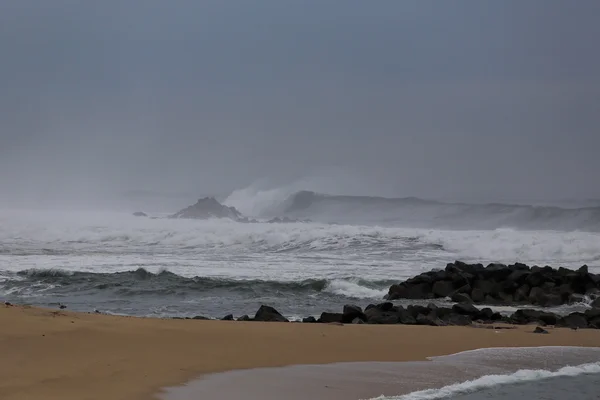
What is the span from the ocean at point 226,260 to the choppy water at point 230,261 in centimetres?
4

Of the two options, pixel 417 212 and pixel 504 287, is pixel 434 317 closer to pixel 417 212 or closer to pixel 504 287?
pixel 504 287

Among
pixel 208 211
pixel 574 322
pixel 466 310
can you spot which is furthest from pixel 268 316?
pixel 208 211

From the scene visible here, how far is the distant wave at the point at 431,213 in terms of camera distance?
51.6 meters

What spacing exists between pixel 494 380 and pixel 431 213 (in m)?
54.5

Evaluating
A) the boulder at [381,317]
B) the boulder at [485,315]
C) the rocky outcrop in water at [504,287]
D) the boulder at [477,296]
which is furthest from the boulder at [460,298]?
the boulder at [381,317]

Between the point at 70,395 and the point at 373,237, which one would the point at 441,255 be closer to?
the point at 373,237

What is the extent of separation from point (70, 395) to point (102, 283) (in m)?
11.7

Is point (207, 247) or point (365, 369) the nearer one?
point (365, 369)

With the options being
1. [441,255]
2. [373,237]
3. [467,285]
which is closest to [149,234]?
[373,237]

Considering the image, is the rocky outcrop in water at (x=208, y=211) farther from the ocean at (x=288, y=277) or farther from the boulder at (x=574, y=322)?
the boulder at (x=574, y=322)

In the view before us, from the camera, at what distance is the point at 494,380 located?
6.14m

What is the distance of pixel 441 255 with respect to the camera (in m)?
24.9

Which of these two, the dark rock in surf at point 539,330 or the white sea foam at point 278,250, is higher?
the white sea foam at point 278,250

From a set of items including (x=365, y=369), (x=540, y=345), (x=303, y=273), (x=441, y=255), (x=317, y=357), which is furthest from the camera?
(x=441, y=255)
